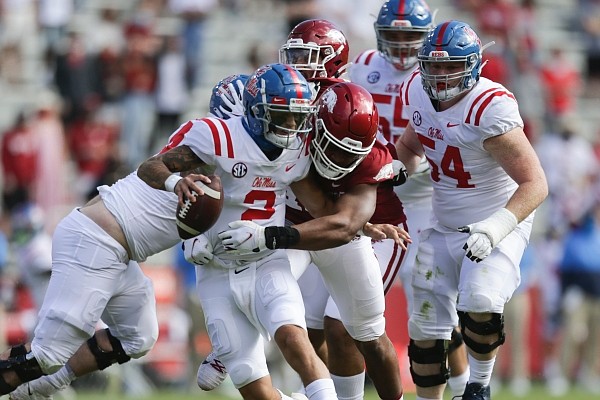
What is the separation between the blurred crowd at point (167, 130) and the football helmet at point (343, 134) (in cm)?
497

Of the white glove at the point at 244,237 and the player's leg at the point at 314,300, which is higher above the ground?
the white glove at the point at 244,237

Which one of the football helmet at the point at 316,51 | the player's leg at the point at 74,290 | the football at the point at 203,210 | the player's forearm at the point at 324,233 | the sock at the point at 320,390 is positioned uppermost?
the football helmet at the point at 316,51

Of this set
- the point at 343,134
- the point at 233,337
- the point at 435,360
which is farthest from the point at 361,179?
the point at 435,360

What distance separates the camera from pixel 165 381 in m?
12.5

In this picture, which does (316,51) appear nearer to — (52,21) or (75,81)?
(75,81)

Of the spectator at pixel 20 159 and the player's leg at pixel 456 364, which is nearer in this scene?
the player's leg at pixel 456 364

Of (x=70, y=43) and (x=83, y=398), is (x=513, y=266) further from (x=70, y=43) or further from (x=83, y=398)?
(x=70, y=43)

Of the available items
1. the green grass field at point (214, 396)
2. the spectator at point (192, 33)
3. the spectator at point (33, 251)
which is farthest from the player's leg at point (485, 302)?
the spectator at point (192, 33)

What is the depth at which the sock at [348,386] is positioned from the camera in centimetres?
749

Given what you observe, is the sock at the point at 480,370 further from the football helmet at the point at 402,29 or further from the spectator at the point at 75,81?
the spectator at the point at 75,81

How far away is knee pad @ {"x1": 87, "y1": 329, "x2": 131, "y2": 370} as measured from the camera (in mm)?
7367

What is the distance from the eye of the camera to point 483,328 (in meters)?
7.08

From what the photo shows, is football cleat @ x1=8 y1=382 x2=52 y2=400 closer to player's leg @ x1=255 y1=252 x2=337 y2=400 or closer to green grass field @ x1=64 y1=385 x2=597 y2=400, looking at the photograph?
player's leg @ x1=255 y1=252 x2=337 y2=400

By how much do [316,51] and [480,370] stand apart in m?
2.07
